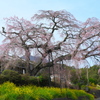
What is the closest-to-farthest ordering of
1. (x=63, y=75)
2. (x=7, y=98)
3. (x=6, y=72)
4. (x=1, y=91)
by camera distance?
(x=7, y=98) < (x=1, y=91) < (x=6, y=72) < (x=63, y=75)

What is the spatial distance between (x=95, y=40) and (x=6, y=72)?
28.3 feet

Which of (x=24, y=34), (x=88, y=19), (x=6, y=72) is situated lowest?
(x=6, y=72)

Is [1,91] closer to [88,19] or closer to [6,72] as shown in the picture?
[6,72]

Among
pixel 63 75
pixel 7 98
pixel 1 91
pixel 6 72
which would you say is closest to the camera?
pixel 7 98

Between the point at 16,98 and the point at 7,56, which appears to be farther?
the point at 7,56

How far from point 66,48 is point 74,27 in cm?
229

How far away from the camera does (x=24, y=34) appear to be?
71.2 feet

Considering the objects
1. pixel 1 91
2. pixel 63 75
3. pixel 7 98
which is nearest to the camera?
pixel 7 98

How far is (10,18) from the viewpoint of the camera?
2248cm

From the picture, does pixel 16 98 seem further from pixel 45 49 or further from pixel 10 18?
pixel 10 18

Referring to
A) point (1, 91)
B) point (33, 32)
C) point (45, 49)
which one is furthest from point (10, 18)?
point (1, 91)

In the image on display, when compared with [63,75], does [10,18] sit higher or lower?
higher

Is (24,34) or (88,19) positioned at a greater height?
(88,19)

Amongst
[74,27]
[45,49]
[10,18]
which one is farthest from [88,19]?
[10,18]
